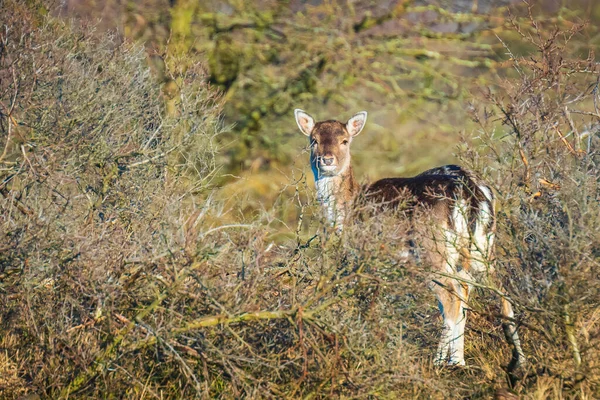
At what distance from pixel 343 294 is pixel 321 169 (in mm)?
2628

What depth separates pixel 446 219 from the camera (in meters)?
6.21

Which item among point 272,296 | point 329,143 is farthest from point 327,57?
point 272,296

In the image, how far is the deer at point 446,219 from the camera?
5211 millimetres

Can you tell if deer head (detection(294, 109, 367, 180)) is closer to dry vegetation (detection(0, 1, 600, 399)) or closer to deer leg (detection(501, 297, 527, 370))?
dry vegetation (detection(0, 1, 600, 399))

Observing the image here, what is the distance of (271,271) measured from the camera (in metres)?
5.34

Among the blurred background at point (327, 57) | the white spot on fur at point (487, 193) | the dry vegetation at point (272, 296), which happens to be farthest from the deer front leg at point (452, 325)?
the blurred background at point (327, 57)

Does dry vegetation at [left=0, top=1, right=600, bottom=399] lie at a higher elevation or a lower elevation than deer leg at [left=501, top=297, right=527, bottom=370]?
higher

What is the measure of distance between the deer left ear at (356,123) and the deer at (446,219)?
0.15m

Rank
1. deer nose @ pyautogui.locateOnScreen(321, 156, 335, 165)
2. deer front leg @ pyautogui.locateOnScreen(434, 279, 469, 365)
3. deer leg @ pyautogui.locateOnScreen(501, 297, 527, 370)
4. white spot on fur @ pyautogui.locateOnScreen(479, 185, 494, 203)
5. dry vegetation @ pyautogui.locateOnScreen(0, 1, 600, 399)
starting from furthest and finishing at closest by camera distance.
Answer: deer nose @ pyautogui.locateOnScreen(321, 156, 335, 165)
white spot on fur @ pyautogui.locateOnScreen(479, 185, 494, 203)
deer front leg @ pyautogui.locateOnScreen(434, 279, 469, 365)
deer leg @ pyautogui.locateOnScreen(501, 297, 527, 370)
dry vegetation @ pyautogui.locateOnScreen(0, 1, 600, 399)

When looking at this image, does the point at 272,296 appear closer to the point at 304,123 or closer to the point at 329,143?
the point at 329,143

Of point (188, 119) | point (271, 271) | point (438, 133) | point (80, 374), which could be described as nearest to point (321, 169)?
point (188, 119)

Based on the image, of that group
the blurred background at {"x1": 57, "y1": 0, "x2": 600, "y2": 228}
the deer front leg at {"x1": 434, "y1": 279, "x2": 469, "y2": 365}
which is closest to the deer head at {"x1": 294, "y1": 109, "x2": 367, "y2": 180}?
the deer front leg at {"x1": 434, "y1": 279, "x2": 469, "y2": 365}

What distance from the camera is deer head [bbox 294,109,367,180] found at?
7367 millimetres

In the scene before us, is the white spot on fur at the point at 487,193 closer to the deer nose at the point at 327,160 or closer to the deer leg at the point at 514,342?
the deer leg at the point at 514,342
